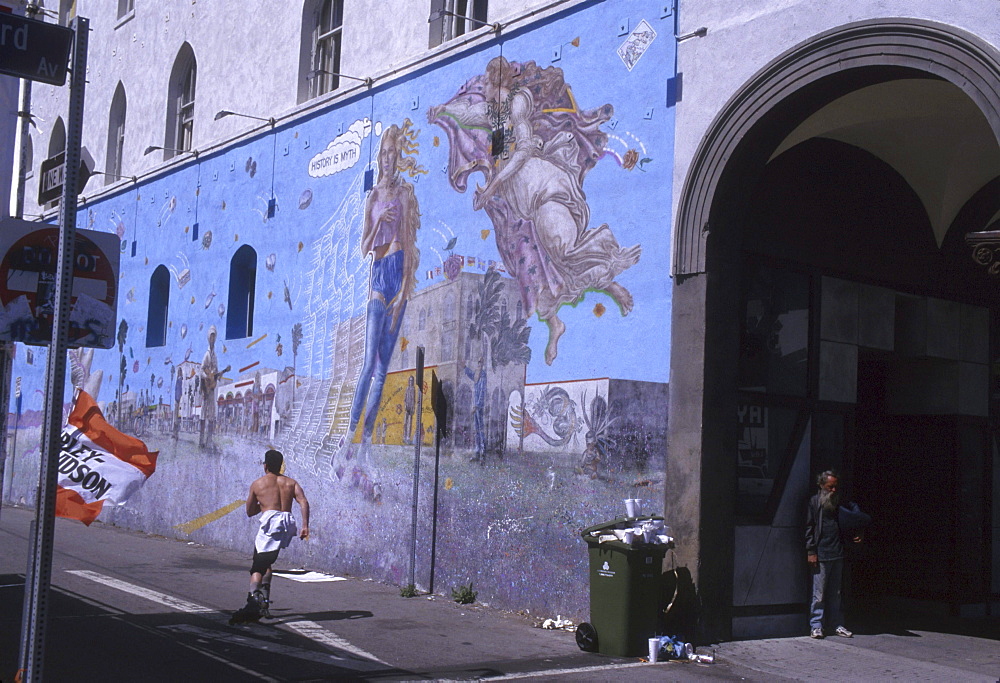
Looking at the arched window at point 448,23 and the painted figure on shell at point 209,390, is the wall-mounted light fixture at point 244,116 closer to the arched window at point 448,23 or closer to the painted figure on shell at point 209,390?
the painted figure on shell at point 209,390

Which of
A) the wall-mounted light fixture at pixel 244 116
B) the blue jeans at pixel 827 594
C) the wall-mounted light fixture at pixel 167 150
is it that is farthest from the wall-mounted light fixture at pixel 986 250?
A: the wall-mounted light fixture at pixel 167 150

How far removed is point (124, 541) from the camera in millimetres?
18250

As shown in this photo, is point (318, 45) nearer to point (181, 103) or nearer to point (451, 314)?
point (181, 103)

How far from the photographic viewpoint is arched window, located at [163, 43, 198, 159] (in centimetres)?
2056

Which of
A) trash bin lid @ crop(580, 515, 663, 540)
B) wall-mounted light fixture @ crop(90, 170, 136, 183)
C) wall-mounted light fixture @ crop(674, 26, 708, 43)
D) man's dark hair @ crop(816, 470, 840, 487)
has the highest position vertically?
wall-mounted light fixture @ crop(90, 170, 136, 183)

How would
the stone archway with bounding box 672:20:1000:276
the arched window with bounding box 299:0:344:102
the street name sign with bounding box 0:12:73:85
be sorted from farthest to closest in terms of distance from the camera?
the arched window with bounding box 299:0:344:102, the stone archway with bounding box 672:20:1000:276, the street name sign with bounding box 0:12:73:85

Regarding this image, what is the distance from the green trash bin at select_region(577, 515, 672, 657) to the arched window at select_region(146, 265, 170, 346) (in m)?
12.9

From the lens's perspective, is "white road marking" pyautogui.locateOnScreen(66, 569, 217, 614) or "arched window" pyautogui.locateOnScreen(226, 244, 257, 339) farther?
"arched window" pyautogui.locateOnScreen(226, 244, 257, 339)

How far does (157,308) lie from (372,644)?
1269 centimetres

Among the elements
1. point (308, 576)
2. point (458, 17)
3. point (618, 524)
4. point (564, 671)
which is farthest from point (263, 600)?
point (458, 17)

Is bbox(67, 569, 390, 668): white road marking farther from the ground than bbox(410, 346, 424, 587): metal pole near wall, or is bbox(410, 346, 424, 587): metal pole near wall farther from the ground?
bbox(410, 346, 424, 587): metal pole near wall

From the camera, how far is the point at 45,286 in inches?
249

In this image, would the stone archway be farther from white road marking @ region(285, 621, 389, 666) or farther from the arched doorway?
white road marking @ region(285, 621, 389, 666)

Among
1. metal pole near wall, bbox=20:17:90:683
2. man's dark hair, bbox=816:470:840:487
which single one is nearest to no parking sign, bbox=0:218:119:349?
metal pole near wall, bbox=20:17:90:683
